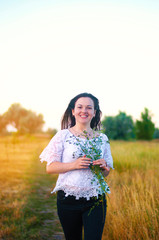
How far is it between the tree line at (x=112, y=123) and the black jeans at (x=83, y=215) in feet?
94.7

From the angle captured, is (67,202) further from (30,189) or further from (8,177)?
(8,177)

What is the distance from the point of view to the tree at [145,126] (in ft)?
135

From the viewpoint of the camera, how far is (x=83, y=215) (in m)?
2.19

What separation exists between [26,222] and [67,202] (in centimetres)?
251

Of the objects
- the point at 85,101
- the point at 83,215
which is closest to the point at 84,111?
the point at 85,101

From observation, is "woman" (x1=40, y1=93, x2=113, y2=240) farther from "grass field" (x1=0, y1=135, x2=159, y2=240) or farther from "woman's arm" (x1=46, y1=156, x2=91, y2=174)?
"grass field" (x1=0, y1=135, x2=159, y2=240)

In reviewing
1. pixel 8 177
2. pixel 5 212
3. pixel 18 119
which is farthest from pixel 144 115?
pixel 5 212

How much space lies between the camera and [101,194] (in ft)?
7.00

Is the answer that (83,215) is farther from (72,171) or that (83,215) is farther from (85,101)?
(85,101)

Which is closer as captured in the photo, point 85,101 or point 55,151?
point 55,151

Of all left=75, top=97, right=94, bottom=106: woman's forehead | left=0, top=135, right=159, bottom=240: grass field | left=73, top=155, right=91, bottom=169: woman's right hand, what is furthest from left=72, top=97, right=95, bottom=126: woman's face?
left=0, top=135, right=159, bottom=240: grass field

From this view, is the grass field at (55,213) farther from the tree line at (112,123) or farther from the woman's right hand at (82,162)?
the tree line at (112,123)

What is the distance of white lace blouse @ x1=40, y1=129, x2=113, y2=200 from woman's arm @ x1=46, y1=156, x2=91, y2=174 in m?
0.06

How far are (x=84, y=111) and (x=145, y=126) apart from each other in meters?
41.0
